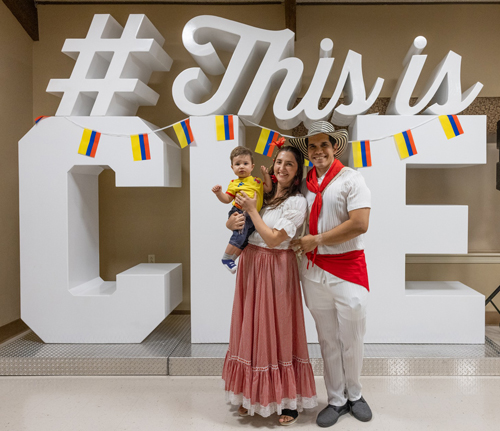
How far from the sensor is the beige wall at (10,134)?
11.7 feet

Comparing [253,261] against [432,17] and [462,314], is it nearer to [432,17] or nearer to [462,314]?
[462,314]

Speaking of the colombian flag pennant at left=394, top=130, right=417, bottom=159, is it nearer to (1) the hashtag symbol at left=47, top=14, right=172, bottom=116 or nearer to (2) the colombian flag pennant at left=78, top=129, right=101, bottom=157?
(1) the hashtag symbol at left=47, top=14, right=172, bottom=116

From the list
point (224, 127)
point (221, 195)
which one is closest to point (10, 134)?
point (224, 127)

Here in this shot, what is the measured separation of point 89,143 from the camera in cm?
316

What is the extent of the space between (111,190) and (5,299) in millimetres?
1359

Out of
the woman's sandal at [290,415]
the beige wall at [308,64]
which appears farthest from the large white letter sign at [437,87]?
the woman's sandal at [290,415]

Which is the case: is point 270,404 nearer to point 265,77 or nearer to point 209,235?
point 209,235

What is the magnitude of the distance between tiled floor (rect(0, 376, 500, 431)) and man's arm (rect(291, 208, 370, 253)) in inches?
40.9

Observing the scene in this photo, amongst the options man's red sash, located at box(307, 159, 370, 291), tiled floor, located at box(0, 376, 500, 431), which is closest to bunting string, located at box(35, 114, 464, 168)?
man's red sash, located at box(307, 159, 370, 291)

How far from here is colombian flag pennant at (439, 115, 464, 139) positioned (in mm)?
3041

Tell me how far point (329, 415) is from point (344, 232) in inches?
41.1

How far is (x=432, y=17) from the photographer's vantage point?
385 centimetres

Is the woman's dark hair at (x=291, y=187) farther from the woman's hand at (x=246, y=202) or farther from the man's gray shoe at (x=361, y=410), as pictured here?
the man's gray shoe at (x=361, y=410)

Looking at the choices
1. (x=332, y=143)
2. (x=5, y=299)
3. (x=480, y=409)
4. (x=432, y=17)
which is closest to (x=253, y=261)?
(x=332, y=143)
